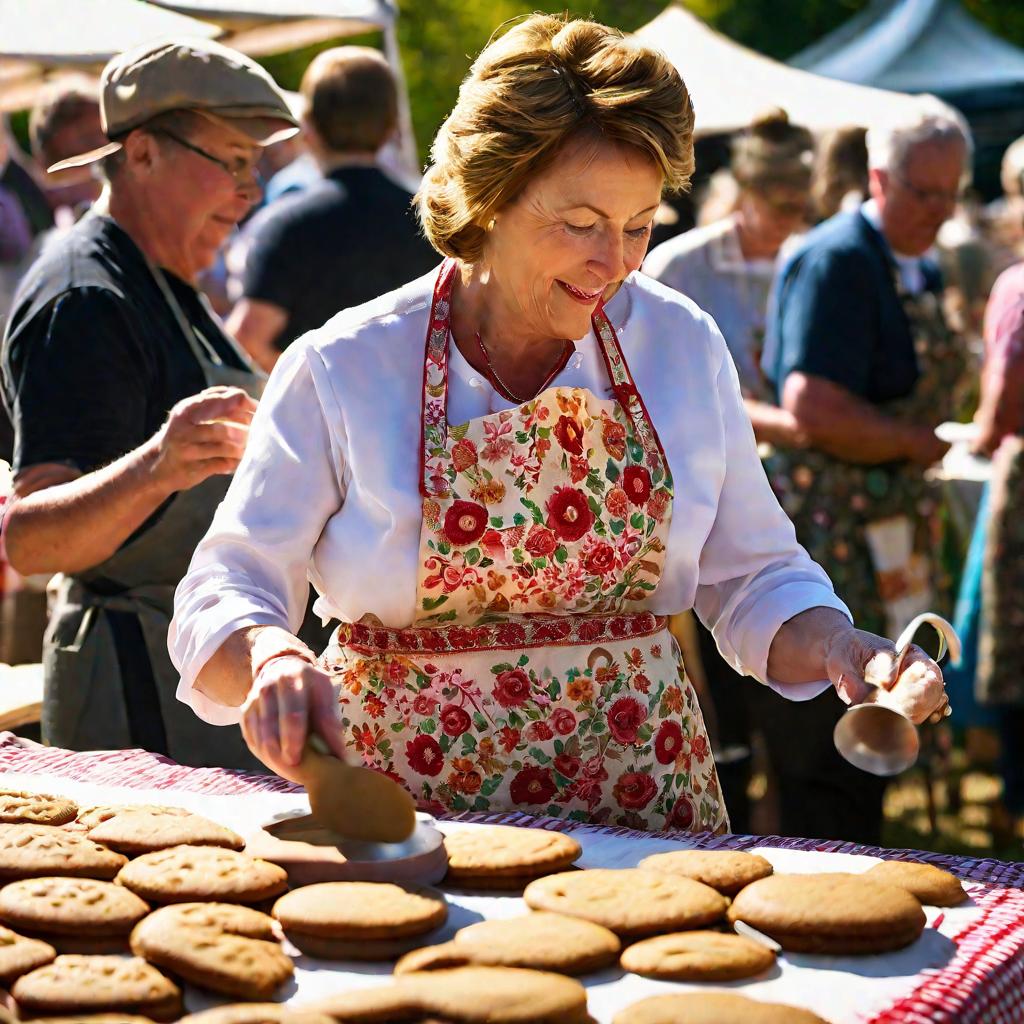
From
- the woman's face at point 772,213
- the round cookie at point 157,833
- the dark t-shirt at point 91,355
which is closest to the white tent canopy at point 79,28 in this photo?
the woman's face at point 772,213

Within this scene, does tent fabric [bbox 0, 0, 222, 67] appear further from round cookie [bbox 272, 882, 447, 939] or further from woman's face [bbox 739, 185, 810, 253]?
round cookie [bbox 272, 882, 447, 939]

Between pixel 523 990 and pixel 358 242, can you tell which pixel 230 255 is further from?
pixel 523 990

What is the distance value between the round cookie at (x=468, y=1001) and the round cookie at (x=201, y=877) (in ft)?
0.86

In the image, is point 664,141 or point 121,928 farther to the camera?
point 664,141

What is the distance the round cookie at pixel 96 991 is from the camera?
55.3 inches

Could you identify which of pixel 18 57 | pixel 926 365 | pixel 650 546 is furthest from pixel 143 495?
pixel 18 57

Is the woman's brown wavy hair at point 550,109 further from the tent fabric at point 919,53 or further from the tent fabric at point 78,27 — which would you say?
the tent fabric at point 919,53

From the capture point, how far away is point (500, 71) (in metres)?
1.99

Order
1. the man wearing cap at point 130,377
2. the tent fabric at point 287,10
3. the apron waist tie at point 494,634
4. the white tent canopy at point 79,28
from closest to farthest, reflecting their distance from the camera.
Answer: the apron waist tie at point 494,634
the man wearing cap at point 130,377
the white tent canopy at point 79,28
the tent fabric at point 287,10

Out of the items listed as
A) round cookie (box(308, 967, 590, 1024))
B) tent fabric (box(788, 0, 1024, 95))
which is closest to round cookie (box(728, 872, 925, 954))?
round cookie (box(308, 967, 590, 1024))

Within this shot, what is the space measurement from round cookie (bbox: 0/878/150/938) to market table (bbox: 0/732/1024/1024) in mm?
138

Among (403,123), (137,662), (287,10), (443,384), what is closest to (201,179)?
(137,662)

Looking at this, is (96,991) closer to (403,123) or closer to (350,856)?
(350,856)

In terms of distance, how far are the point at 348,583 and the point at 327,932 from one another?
58cm
